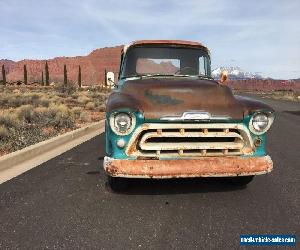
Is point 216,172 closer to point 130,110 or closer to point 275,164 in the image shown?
point 130,110

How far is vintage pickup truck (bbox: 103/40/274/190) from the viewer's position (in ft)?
15.9

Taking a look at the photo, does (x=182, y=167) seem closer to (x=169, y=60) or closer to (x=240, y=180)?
(x=240, y=180)

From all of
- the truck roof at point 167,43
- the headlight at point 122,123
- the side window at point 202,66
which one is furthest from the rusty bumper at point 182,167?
the truck roof at point 167,43

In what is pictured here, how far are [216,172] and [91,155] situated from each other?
4.00 meters

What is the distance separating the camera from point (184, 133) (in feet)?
16.0

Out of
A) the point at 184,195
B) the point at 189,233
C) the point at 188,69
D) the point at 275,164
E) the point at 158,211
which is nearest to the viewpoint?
the point at 189,233

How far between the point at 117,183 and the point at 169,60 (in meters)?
2.59

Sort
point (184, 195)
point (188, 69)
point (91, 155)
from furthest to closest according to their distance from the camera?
1. point (91, 155)
2. point (188, 69)
3. point (184, 195)

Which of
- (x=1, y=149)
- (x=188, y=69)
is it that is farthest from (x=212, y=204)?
(x=1, y=149)

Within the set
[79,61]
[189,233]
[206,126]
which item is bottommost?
[189,233]

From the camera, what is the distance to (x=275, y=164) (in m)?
7.57

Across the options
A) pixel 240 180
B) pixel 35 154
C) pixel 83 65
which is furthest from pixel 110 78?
pixel 83 65

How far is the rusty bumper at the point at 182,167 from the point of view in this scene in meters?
4.80

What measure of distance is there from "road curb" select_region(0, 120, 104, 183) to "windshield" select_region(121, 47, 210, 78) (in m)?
2.43
